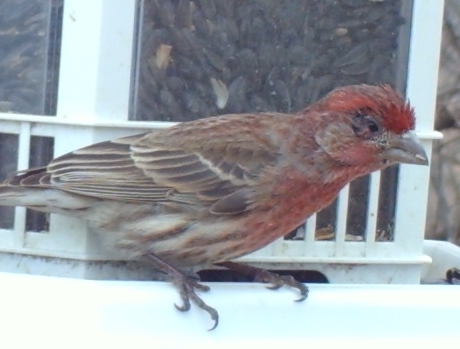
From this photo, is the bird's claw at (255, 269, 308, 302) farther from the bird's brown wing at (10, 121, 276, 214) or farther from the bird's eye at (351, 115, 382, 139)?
the bird's eye at (351, 115, 382, 139)

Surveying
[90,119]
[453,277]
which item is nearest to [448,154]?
[453,277]

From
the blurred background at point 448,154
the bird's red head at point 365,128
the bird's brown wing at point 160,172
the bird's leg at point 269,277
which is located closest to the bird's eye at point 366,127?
the bird's red head at point 365,128

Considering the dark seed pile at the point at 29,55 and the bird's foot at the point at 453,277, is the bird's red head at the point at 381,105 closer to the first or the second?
the bird's foot at the point at 453,277

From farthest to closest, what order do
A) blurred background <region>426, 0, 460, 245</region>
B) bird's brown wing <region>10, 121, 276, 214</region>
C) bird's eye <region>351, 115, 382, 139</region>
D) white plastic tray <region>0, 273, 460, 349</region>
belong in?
1. blurred background <region>426, 0, 460, 245</region>
2. bird's eye <region>351, 115, 382, 139</region>
3. bird's brown wing <region>10, 121, 276, 214</region>
4. white plastic tray <region>0, 273, 460, 349</region>

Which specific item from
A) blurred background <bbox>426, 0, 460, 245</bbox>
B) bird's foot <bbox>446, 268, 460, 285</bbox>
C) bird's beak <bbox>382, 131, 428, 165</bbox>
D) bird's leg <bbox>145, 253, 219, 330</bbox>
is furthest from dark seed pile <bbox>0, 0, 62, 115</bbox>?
blurred background <bbox>426, 0, 460, 245</bbox>

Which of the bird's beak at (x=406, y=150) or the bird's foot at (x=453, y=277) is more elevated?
the bird's beak at (x=406, y=150)

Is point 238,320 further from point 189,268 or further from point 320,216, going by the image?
point 320,216
